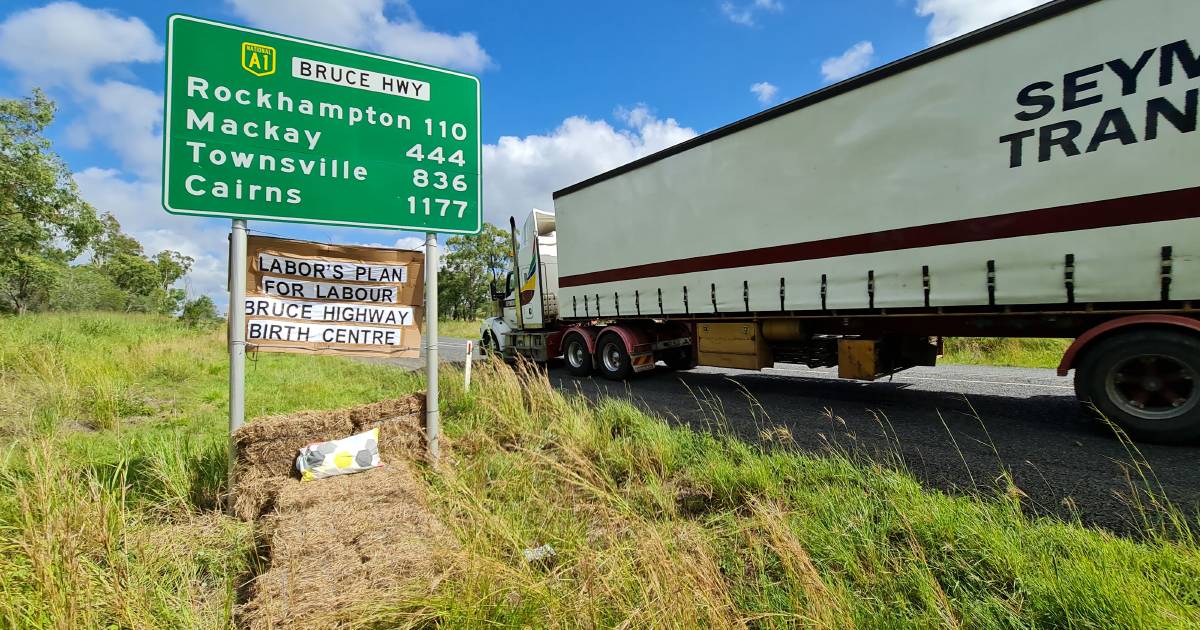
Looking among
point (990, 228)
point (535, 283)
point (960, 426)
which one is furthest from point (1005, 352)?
point (535, 283)

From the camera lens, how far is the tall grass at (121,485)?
1879 mm

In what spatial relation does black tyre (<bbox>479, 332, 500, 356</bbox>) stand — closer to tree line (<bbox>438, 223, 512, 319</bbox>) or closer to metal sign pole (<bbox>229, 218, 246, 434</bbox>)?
metal sign pole (<bbox>229, 218, 246, 434</bbox>)

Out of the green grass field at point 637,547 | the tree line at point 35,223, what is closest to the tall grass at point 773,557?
the green grass field at point 637,547

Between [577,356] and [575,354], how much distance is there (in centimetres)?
7

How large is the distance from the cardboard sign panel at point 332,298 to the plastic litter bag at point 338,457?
0.70 meters

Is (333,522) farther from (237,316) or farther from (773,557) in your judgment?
(773,557)

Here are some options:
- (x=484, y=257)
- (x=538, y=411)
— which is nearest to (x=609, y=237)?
(x=538, y=411)

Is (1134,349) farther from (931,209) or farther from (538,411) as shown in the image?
(538,411)

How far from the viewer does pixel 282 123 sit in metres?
3.48

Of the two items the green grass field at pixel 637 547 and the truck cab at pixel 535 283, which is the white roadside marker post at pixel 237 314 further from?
the truck cab at pixel 535 283

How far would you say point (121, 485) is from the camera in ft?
10.6

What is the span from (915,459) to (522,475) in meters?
3.30

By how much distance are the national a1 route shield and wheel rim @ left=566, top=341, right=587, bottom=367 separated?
5951mm

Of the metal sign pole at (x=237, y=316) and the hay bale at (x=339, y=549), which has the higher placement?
the metal sign pole at (x=237, y=316)
